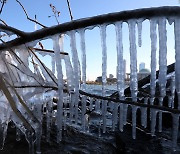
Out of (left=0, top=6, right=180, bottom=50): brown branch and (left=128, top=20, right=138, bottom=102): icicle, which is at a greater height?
(left=0, top=6, right=180, bottom=50): brown branch

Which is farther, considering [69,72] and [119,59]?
[69,72]

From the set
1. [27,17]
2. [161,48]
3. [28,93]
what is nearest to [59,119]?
[28,93]

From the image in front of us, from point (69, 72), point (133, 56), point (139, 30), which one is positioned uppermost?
point (139, 30)

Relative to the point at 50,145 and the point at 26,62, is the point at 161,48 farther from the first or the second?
the point at 50,145

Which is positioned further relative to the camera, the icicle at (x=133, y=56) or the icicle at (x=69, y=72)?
the icicle at (x=69, y=72)

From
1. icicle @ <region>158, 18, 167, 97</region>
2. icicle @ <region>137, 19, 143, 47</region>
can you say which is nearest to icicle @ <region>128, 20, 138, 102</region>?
icicle @ <region>137, 19, 143, 47</region>

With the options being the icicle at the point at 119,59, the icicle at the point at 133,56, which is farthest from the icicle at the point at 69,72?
the icicle at the point at 133,56

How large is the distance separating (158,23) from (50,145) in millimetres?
2882

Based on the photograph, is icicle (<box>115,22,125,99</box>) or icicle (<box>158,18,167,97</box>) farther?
icicle (<box>115,22,125,99</box>)

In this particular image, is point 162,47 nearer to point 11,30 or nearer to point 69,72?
point 69,72

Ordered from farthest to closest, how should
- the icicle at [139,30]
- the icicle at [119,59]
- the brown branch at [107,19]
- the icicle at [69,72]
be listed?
1. the icicle at [69,72]
2. the icicle at [119,59]
3. the icicle at [139,30]
4. the brown branch at [107,19]

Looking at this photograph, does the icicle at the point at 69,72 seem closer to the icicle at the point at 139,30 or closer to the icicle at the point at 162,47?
the icicle at the point at 139,30

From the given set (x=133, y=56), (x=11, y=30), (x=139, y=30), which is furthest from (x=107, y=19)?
(x=11, y=30)

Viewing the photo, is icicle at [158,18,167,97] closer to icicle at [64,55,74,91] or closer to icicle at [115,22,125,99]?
icicle at [115,22,125,99]
